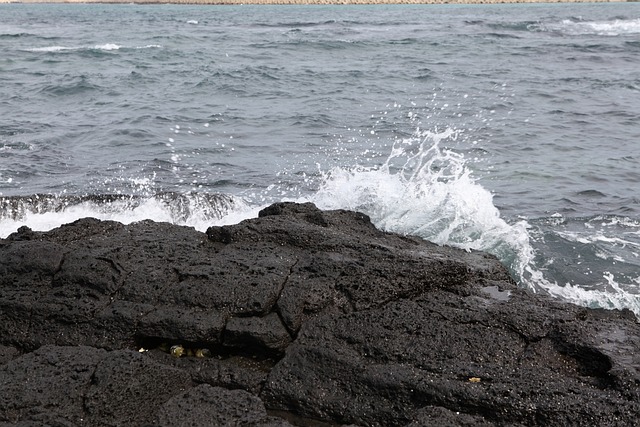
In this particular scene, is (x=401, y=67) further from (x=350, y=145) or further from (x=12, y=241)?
(x=12, y=241)

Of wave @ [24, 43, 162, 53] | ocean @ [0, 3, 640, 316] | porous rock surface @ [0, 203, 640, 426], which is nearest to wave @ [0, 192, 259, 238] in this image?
ocean @ [0, 3, 640, 316]

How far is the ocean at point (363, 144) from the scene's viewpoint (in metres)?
8.32

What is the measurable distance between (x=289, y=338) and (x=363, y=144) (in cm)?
894

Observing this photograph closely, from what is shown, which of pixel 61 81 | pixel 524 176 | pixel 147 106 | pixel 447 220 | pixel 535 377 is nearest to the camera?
pixel 535 377

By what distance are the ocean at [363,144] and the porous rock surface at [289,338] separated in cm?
253

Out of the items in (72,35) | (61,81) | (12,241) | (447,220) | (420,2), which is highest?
(12,241)

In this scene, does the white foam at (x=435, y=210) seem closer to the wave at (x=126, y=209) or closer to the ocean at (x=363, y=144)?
the ocean at (x=363, y=144)

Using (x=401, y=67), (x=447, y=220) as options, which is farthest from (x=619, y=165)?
(x=401, y=67)

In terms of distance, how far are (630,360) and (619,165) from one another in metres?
8.48

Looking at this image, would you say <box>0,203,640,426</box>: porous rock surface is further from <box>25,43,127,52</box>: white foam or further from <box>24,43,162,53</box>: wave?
<box>25,43,127,52</box>: white foam

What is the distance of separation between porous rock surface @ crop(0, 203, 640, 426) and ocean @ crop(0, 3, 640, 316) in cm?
253

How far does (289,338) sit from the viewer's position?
14.6 feet

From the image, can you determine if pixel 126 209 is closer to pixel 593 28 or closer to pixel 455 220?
pixel 455 220

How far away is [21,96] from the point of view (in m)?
18.0
